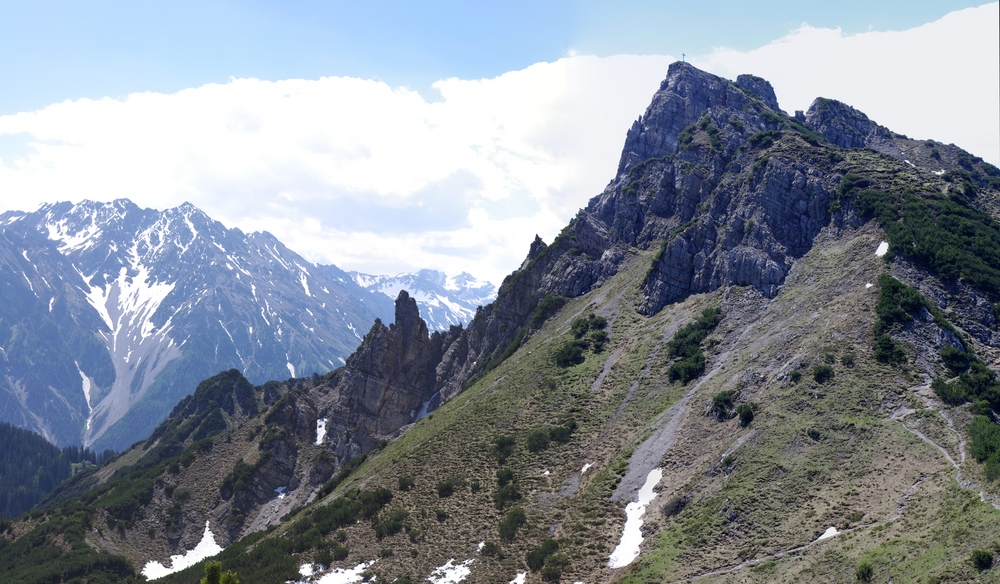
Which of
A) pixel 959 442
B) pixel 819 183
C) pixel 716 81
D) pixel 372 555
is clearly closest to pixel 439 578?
pixel 372 555

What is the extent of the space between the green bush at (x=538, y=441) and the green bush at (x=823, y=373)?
32545 mm

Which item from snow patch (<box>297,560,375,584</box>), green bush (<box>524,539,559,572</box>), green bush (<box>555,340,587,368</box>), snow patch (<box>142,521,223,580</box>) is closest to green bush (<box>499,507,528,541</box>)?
green bush (<box>524,539,559,572</box>)

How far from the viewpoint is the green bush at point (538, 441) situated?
81000 millimetres

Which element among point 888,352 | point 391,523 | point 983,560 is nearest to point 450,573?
point 391,523

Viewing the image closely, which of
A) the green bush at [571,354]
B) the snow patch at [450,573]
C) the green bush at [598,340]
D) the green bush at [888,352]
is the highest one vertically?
the green bush at [598,340]

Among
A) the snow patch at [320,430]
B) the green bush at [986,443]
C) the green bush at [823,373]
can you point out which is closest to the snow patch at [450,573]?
the green bush at [823,373]

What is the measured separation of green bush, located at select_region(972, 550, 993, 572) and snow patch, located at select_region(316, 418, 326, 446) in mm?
131224

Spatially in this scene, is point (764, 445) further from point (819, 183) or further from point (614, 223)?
point (614, 223)

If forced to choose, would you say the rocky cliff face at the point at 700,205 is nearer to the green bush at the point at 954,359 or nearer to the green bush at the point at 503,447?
the green bush at the point at 954,359

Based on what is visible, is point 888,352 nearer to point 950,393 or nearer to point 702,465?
point 950,393

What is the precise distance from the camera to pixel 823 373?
223ft

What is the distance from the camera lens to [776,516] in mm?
54219

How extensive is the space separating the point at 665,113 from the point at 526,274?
69.0 meters

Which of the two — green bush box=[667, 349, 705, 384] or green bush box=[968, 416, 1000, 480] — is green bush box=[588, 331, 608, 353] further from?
green bush box=[968, 416, 1000, 480]
